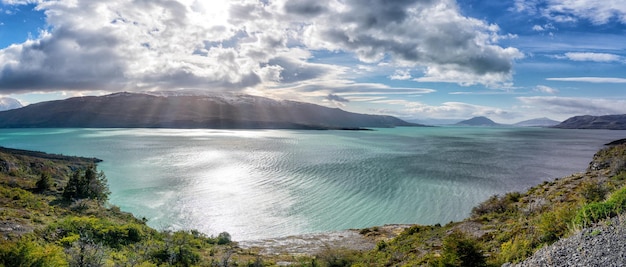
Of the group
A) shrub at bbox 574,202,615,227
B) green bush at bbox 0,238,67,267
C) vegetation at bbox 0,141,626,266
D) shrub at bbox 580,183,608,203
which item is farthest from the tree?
shrub at bbox 580,183,608,203

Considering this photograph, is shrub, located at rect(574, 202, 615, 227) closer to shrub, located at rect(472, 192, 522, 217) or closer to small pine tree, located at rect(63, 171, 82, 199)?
shrub, located at rect(472, 192, 522, 217)

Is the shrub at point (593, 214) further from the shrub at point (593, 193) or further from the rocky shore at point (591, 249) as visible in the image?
the shrub at point (593, 193)

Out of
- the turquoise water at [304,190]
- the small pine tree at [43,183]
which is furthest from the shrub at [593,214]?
the small pine tree at [43,183]

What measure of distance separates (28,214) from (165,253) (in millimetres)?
9640

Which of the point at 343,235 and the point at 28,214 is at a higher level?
the point at 28,214

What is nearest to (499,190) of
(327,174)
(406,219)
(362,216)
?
(406,219)

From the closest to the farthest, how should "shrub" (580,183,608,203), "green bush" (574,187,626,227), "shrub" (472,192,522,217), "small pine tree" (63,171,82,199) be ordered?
"green bush" (574,187,626,227) → "shrub" (580,183,608,203) → "shrub" (472,192,522,217) → "small pine tree" (63,171,82,199)

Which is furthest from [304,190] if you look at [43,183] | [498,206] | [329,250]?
[43,183]

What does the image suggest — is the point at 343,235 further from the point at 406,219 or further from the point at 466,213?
the point at 466,213

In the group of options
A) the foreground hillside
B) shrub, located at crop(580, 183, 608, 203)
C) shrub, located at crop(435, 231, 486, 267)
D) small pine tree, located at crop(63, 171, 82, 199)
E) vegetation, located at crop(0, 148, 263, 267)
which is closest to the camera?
the foreground hillside

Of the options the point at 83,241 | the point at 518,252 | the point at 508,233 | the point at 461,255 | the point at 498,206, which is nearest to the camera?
the point at 518,252

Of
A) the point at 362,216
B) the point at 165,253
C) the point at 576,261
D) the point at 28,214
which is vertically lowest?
the point at 362,216

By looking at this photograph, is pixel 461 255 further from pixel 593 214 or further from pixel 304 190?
pixel 304 190

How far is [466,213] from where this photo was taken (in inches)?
1252
